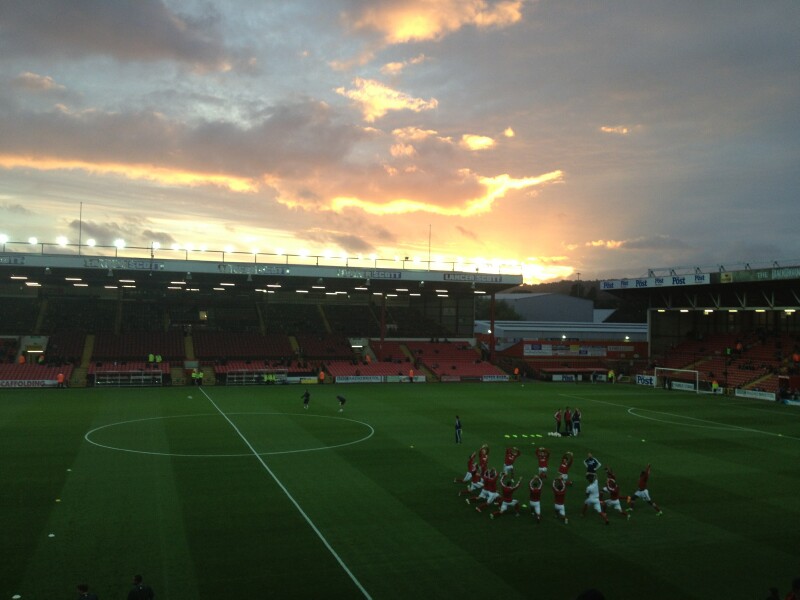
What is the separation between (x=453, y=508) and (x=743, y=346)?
176ft

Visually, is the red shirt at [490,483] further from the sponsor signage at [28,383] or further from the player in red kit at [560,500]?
the sponsor signage at [28,383]

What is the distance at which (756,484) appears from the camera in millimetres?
22016

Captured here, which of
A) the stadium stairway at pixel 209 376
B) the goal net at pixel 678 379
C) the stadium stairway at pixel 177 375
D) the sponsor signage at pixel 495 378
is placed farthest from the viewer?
the sponsor signage at pixel 495 378

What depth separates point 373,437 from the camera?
97.7ft

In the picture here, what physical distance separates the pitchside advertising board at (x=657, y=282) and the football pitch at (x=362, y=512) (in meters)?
26.7

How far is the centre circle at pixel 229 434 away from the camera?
26.2m

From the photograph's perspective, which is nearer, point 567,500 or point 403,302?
point 567,500

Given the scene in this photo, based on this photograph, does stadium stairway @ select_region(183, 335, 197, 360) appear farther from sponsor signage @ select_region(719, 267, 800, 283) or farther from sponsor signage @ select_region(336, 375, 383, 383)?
sponsor signage @ select_region(719, 267, 800, 283)

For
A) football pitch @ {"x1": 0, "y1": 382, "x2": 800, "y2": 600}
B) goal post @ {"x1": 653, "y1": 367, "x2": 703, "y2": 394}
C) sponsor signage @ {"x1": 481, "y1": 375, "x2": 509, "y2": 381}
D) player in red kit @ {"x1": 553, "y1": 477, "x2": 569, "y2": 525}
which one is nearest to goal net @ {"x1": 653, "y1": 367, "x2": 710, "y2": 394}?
goal post @ {"x1": 653, "y1": 367, "x2": 703, "y2": 394}

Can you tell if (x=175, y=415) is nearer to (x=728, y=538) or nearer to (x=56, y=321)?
(x=728, y=538)

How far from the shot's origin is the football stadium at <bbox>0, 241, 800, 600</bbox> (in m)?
14.2

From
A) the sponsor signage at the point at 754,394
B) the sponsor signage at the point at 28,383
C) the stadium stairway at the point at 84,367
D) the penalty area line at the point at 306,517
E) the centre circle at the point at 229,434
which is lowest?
the penalty area line at the point at 306,517

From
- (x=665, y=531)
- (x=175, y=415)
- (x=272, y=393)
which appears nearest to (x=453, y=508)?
(x=665, y=531)

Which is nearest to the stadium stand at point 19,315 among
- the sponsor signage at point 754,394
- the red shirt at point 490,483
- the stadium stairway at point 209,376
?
the stadium stairway at point 209,376
